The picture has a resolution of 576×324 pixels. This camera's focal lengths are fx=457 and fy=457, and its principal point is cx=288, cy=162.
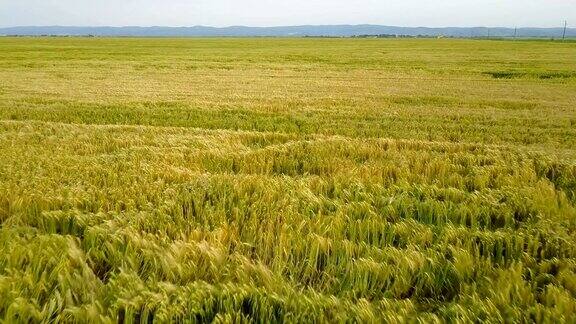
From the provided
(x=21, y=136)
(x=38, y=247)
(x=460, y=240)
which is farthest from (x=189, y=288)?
(x=21, y=136)

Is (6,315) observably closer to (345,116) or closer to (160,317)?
(160,317)

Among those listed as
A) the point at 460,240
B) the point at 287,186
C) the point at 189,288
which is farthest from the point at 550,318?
the point at 287,186

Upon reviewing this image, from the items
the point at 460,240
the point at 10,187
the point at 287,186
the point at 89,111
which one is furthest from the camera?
the point at 89,111

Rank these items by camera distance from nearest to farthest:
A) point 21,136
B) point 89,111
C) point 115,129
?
point 21,136 → point 115,129 → point 89,111

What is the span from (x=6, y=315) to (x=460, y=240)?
3.04 m

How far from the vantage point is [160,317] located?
254cm

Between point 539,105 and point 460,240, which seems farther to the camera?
point 539,105

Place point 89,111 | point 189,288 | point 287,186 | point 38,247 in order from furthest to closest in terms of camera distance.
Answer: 1. point 89,111
2. point 287,186
3. point 38,247
4. point 189,288

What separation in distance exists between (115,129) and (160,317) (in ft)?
22.3

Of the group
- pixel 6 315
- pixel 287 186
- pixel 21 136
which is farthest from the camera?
pixel 21 136

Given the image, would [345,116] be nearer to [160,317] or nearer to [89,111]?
[89,111]

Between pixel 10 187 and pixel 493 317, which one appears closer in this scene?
pixel 493 317

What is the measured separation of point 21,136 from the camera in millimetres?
7309

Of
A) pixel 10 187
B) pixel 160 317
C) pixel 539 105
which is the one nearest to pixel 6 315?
pixel 160 317
